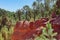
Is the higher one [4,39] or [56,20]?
[56,20]

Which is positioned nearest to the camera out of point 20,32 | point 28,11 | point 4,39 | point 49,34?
point 49,34

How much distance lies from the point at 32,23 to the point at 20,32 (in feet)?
0.29

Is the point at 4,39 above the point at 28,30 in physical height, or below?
below

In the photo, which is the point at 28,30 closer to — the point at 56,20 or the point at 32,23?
the point at 32,23

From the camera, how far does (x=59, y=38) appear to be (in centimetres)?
88

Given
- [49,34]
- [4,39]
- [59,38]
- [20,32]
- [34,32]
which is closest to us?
[49,34]

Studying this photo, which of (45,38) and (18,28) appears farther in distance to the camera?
(18,28)

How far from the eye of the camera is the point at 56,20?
109 centimetres

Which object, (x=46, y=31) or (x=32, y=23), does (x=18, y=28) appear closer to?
(x=32, y=23)

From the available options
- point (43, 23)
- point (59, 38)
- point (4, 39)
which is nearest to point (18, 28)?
point (43, 23)

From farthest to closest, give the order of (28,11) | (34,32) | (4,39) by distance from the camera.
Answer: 1. (28,11)
2. (4,39)
3. (34,32)

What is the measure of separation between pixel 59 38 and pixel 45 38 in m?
0.18

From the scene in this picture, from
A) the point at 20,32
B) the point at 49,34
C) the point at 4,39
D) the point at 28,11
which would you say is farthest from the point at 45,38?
the point at 28,11

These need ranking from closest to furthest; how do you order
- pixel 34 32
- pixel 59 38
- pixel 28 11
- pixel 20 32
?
pixel 59 38, pixel 34 32, pixel 20 32, pixel 28 11
